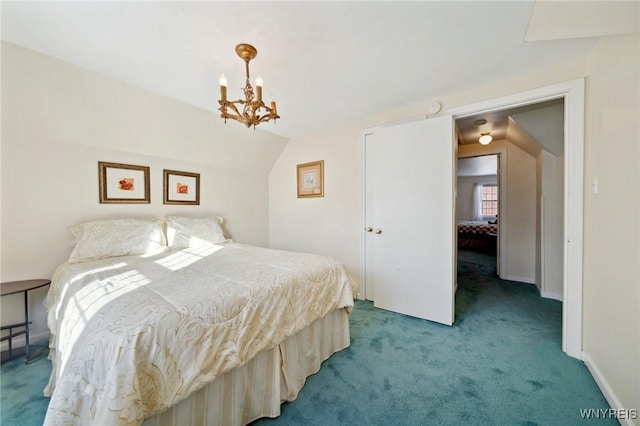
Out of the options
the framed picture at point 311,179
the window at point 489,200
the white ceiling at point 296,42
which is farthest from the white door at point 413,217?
the window at point 489,200

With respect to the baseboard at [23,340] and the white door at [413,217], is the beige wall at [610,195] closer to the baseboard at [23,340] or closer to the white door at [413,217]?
the white door at [413,217]

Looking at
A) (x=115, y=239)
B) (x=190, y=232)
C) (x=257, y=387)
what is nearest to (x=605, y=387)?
(x=257, y=387)

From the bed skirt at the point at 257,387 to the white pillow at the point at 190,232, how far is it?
1715 mm

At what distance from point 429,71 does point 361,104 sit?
30.5 inches

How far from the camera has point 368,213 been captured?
2.91 metres

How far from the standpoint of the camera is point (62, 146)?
2.15 metres

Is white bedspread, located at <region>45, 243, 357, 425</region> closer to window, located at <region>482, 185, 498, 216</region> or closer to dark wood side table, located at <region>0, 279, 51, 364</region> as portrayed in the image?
dark wood side table, located at <region>0, 279, 51, 364</region>

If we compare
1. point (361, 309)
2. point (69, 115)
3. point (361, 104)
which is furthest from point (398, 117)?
point (69, 115)

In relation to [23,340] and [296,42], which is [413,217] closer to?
[296,42]

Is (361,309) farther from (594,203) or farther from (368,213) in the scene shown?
(594,203)

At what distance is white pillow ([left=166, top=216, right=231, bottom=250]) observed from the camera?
2584 millimetres

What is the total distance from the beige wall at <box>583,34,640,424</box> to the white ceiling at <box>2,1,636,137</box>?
44 centimetres

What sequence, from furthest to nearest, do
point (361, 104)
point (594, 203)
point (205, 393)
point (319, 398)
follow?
1. point (361, 104)
2. point (594, 203)
3. point (319, 398)
4. point (205, 393)

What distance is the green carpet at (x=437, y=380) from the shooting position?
134 cm
